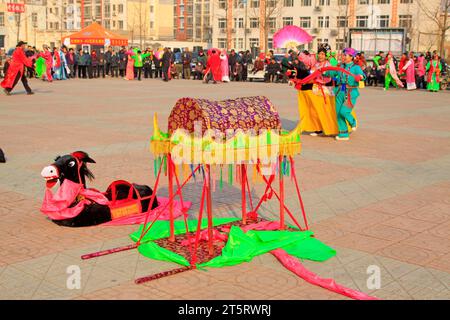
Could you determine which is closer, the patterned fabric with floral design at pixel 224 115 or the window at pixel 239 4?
the patterned fabric with floral design at pixel 224 115

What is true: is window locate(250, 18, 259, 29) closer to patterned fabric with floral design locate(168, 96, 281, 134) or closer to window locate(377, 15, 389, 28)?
window locate(377, 15, 389, 28)

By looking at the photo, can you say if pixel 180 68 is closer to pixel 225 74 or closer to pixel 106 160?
pixel 225 74

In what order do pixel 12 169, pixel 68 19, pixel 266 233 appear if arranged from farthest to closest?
pixel 68 19 < pixel 12 169 < pixel 266 233

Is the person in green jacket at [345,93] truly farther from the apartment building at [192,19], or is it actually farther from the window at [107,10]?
the window at [107,10]

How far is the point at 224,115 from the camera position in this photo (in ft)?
16.5

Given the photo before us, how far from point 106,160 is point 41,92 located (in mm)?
13985

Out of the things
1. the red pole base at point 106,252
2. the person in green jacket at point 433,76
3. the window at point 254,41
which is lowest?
the red pole base at point 106,252

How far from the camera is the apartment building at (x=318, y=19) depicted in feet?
203

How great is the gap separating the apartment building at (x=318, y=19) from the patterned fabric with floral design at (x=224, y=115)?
176ft

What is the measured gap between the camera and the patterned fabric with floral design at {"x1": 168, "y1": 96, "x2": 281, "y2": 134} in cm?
493

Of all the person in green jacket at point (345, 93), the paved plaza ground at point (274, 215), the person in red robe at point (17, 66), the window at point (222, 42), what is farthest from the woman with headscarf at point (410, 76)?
the window at point (222, 42)

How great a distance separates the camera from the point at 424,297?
425 centimetres

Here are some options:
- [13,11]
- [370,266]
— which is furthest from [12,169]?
[13,11]

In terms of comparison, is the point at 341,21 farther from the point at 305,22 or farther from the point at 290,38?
the point at 290,38
